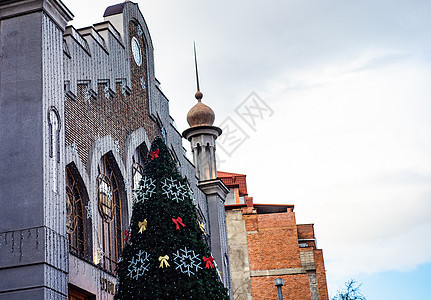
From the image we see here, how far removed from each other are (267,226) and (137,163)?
24997 mm

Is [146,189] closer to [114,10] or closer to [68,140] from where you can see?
[68,140]

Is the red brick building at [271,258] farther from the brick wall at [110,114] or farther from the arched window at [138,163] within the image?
the arched window at [138,163]

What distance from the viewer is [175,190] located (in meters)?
14.2

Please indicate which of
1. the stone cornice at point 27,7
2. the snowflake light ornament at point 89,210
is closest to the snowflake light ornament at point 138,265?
the snowflake light ornament at point 89,210

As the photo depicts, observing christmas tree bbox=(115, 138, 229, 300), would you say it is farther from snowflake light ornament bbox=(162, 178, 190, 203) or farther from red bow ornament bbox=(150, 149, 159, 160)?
red bow ornament bbox=(150, 149, 159, 160)

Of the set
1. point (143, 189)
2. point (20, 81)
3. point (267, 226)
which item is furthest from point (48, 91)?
point (267, 226)

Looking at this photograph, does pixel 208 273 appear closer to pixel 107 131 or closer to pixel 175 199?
pixel 175 199

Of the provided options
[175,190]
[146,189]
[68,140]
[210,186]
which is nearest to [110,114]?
[68,140]

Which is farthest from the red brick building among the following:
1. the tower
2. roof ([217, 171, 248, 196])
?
the tower

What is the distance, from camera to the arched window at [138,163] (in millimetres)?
19078

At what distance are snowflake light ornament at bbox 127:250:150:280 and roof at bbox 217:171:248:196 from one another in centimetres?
3361

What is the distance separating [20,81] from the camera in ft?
44.8

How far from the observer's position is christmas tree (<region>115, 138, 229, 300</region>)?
1297cm

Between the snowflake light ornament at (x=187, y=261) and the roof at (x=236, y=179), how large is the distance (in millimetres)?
33516
